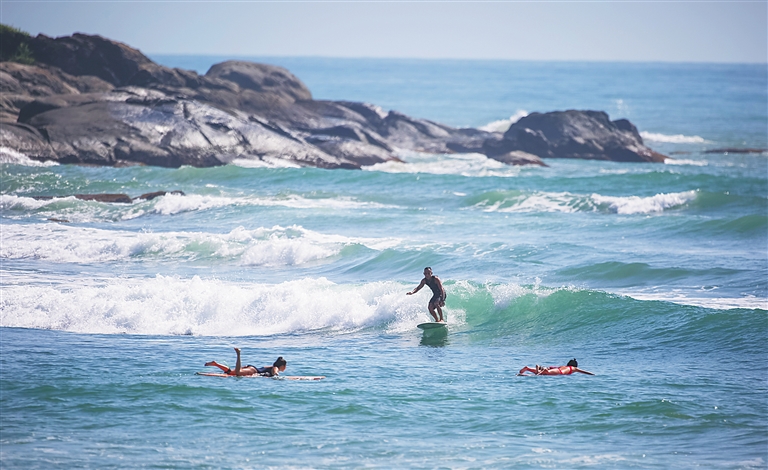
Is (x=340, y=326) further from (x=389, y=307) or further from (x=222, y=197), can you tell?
(x=222, y=197)

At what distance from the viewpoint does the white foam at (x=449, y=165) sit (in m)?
46.1

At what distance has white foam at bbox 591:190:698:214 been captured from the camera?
112ft

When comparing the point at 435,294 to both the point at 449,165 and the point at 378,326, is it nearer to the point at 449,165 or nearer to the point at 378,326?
the point at 378,326

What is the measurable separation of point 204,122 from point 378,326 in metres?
27.3

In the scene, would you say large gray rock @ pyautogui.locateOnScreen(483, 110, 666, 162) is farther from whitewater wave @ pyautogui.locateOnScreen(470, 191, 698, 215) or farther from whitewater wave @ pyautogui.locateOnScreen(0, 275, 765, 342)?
whitewater wave @ pyautogui.locateOnScreen(0, 275, 765, 342)

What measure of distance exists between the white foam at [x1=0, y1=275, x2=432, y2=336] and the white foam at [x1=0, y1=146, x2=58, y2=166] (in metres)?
21.3

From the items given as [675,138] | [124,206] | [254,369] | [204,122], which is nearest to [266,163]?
[204,122]

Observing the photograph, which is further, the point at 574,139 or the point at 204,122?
the point at 574,139

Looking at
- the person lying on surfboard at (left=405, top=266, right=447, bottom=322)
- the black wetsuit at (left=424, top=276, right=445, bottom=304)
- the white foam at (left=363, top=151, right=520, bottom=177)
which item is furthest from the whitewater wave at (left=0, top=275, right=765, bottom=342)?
the white foam at (left=363, top=151, right=520, bottom=177)

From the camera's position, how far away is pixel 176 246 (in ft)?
84.8

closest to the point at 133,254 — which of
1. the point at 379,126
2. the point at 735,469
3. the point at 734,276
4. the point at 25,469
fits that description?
the point at 25,469

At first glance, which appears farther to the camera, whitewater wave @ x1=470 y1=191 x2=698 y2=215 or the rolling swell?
whitewater wave @ x1=470 y1=191 x2=698 y2=215

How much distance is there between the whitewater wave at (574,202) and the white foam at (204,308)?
15379mm

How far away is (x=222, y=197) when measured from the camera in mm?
35875
